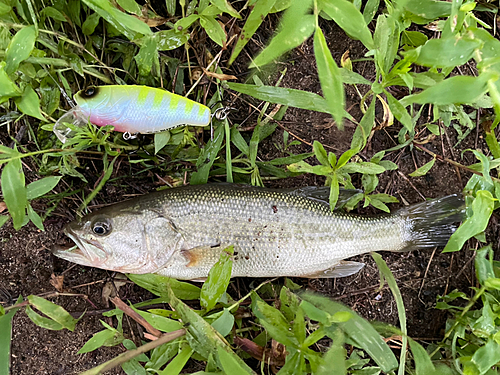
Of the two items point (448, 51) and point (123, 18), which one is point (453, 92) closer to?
point (448, 51)

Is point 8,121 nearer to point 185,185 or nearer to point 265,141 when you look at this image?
point 185,185

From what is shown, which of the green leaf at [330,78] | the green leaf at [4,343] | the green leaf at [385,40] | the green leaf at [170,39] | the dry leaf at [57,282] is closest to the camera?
the green leaf at [330,78]

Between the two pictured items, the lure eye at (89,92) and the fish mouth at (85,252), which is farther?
the fish mouth at (85,252)

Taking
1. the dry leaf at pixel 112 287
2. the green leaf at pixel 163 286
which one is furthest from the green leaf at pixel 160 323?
the dry leaf at pixel 112 287

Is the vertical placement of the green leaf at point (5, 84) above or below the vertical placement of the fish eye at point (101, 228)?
above

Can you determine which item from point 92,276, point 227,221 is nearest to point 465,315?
point 227,221

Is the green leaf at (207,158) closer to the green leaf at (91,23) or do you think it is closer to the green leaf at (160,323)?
the green leaf at (160,323)

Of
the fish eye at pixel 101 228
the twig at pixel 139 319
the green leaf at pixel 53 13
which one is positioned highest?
the green leaf at pixel 53 13
